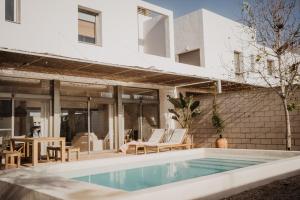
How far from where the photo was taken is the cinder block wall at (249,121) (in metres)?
12.2

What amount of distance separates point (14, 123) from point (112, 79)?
4.50 meters

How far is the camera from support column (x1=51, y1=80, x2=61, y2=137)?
39.2 ft

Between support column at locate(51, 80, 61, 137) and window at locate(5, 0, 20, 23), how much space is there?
2.64 m

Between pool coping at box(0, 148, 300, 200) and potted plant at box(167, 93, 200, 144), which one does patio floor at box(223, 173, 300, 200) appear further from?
potted plant at box(167, 93, 200, 144)

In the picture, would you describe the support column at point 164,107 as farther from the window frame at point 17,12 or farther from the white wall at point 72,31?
the window frame at point 17,12

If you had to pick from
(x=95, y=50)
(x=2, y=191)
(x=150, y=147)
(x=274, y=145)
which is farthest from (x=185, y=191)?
(x=95, y=50)

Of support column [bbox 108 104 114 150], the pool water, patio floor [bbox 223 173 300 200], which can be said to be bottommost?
the pool water

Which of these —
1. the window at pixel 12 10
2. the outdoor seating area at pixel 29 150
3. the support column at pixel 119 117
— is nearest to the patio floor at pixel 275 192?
the outdoor seating area at pixel 29 150

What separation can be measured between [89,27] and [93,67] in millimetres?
3630

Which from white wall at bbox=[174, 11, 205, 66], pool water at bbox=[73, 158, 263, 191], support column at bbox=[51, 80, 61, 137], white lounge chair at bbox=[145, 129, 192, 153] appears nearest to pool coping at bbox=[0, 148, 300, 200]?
pool water at bbox=[73, 158, 263, 191]

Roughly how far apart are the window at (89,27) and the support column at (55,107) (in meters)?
2.47

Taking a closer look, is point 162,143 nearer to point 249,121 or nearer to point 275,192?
point 249,121

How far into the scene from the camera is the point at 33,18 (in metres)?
11.6

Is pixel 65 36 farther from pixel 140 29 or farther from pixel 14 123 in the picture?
pixel 140 29
